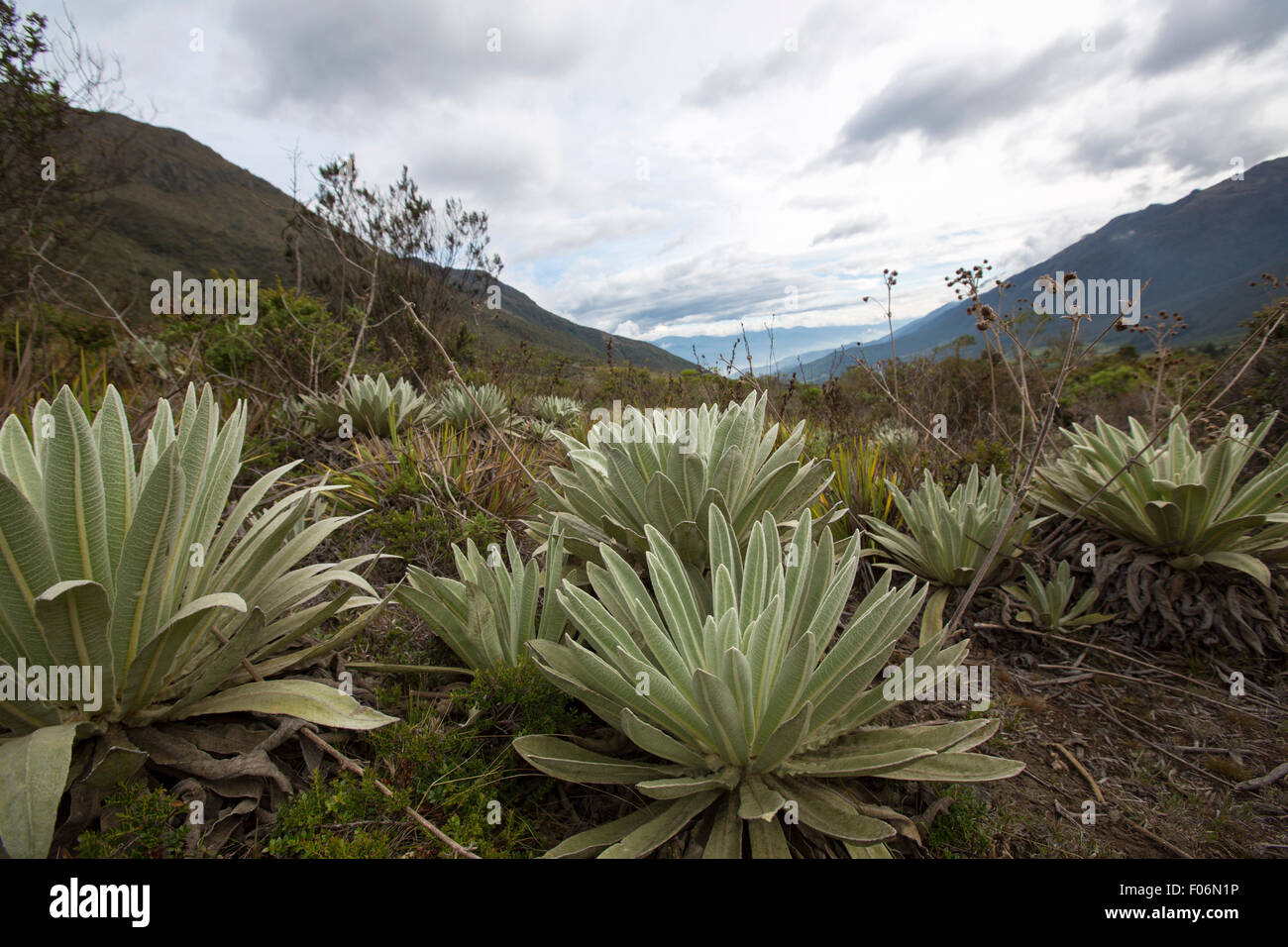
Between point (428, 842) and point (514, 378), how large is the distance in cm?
776

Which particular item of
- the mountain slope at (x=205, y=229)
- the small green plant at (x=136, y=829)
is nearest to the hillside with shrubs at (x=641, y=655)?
the small green plant at (x=136, y=829)

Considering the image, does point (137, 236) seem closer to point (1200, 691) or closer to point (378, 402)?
point (378, 402)

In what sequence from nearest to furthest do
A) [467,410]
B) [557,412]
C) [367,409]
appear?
[367,409]
[467,410]
[557,412]

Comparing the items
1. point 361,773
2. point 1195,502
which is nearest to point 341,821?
point 361,773

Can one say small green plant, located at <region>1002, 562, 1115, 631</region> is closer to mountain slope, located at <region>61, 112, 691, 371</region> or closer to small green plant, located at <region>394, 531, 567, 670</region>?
small green plant, located at <region>394, 531, 567, 670</region>

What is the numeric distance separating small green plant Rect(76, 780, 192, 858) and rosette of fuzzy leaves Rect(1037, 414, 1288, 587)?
3259mm

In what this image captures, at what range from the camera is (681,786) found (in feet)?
4.34

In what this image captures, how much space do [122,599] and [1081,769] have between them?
2.94 metres

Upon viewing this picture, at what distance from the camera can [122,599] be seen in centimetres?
137

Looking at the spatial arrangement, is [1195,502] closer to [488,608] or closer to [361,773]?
[488,608]

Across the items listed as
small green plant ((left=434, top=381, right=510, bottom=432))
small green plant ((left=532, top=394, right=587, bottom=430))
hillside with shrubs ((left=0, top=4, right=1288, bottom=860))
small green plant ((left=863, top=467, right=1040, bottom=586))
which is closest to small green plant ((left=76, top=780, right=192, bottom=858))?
hillside with shrubs ((left=0, top=4, right=1288, bottom=860))

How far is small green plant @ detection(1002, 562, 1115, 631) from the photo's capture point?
275 centimetres

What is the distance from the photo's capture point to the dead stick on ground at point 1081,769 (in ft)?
6.16

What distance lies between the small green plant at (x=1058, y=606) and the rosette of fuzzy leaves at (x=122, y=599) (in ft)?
9.65
